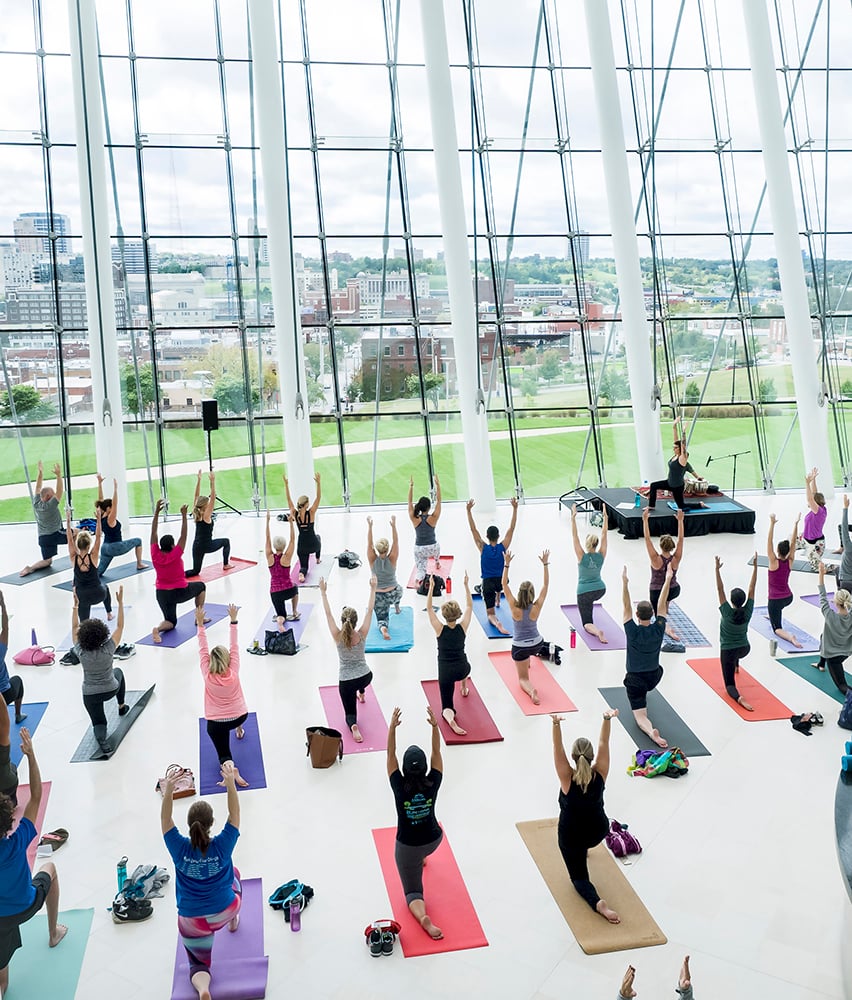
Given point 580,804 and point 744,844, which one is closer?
point 580,804

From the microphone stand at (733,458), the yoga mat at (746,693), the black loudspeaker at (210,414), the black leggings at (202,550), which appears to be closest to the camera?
the yoga mat at (746,693)

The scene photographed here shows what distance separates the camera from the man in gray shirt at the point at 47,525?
13.3 meters

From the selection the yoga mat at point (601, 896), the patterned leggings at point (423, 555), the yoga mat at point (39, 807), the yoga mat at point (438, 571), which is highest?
the patterned leggings at point (423, 555)

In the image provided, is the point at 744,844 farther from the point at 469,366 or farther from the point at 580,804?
the point at 469,366

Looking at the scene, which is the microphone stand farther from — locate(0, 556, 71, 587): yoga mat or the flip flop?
the flip flop

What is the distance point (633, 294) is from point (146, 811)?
40.9 feet

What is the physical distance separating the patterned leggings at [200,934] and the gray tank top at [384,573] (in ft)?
18.7

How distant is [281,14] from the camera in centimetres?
1756

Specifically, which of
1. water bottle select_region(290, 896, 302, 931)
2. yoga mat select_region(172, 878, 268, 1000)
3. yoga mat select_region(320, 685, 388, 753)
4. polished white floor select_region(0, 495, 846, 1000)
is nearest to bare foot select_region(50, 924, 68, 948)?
polished white floor select_region(0, 495, 846, 1000)

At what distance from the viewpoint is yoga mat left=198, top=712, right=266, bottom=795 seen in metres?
7.45

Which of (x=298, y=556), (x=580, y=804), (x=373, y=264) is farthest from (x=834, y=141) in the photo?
(x=580, y=804)

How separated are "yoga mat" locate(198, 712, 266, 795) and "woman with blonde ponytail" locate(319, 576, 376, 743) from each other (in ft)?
2.80

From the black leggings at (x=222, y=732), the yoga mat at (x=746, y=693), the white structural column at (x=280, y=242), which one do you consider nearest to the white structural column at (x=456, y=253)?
the white structural column at (x=280, y=242)

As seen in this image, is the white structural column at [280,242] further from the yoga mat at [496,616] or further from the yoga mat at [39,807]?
the yoga mat at [39,807]
